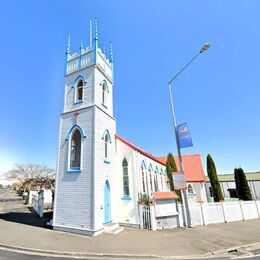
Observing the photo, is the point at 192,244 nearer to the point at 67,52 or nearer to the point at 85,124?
the point at 85,124

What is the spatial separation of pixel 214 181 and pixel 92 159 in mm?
19296

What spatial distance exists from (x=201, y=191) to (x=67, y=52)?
24575 mm

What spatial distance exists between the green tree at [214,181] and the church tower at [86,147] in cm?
1666

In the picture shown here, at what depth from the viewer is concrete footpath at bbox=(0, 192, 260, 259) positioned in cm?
754

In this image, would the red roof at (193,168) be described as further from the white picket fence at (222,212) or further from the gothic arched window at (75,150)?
the gothic arched window at (75,150)

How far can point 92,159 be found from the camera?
11.2 metres

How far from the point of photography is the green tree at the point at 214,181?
75.3 feet

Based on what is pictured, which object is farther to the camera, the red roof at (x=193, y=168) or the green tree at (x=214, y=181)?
the red roof at (x=193, y=168)

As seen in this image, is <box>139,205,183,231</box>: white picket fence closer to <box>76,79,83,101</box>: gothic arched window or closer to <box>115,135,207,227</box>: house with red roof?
Answer: <box>115,135,207,227</box>: house with red roof

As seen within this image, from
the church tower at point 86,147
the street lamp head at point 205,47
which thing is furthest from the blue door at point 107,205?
the street lamp head at point 205,47

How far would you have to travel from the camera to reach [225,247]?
27.4 ft

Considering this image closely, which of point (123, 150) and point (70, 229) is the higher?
point (123, 150)

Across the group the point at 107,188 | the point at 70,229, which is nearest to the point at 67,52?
the point at 107,188

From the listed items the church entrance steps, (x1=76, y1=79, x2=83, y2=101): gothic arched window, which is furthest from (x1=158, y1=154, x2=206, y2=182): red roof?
(x1=76, y1=79, x2=83, y2=101): gothic arched window
